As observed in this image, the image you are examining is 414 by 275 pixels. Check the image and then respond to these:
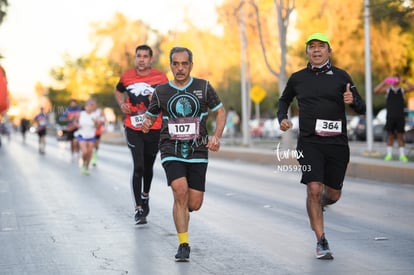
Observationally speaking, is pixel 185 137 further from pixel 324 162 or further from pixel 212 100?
pixel 324 162

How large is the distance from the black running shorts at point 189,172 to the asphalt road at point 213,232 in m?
0.67

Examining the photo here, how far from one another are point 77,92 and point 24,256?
10024 cm

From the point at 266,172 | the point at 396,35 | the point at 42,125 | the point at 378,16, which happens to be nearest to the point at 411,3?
the point at 378,16

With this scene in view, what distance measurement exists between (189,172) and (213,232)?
6.08 ft

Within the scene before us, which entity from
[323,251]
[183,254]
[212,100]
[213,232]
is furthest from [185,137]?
[213,232]

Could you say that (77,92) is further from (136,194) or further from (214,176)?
(136,194)

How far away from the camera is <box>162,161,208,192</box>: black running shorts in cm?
805

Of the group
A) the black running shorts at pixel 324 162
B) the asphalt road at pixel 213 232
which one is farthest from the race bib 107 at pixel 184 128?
the asphalt road at pixel 213 232

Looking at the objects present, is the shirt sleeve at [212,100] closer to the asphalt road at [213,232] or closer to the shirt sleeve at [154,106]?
the shirt sleeve at [154,106]

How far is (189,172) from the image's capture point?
815 cm

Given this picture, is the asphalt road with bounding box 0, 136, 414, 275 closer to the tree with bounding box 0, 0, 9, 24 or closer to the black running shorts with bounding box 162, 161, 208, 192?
the black running shorts with bounding box 162, 161, 208, 192

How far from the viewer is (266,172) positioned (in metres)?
21.5

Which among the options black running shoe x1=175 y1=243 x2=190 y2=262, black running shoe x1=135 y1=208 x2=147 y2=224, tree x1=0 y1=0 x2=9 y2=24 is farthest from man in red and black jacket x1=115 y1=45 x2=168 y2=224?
tree x1=0 y1=0 x2=9 y2=24

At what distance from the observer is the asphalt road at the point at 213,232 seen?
7629mm
